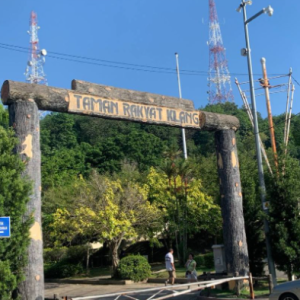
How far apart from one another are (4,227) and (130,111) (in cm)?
541

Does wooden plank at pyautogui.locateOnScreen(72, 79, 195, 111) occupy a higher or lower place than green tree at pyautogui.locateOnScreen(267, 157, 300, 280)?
higher

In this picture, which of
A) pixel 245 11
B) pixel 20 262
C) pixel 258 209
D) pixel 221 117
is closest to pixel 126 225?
pixel 258 209

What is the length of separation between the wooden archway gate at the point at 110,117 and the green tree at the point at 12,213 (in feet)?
2.16

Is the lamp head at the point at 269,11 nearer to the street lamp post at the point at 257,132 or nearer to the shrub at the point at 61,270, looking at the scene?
the street lamp post at the point at 257,132

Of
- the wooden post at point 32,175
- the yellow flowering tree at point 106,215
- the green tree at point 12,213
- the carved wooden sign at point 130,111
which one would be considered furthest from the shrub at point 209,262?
the green tree at point 12,213

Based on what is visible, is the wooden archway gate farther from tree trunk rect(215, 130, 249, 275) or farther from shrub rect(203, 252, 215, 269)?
shrub rect(203, 252, 215, 269)

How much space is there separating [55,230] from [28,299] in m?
14.0

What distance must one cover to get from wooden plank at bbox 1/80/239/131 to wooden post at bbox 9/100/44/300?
13.0 inches

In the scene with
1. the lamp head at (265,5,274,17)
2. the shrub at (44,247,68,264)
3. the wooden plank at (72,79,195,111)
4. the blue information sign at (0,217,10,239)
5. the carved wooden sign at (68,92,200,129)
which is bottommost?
the shrub at (44,247,68,264)

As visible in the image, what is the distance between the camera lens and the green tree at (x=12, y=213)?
8562 millimetres

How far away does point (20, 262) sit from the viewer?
9.07 metres

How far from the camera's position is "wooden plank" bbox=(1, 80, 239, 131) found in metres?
10.7

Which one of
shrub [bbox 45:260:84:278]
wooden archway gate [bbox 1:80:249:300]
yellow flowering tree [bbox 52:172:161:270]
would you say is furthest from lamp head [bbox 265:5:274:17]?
shrub [bbox 45:260:84:278]

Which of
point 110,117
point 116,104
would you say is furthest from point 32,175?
point 116,104
